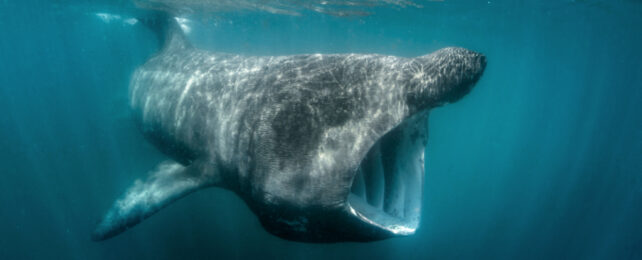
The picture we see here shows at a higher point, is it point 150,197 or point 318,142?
point 318,142

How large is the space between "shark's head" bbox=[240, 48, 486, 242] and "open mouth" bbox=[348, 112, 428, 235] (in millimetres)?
17

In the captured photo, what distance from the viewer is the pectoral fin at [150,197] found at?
4859 millimetres

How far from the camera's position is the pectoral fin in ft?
15.9

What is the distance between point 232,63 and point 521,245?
72.6 ft

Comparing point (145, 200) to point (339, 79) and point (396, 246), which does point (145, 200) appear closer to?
point (339, 79)

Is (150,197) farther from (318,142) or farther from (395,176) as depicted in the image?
(395,176)

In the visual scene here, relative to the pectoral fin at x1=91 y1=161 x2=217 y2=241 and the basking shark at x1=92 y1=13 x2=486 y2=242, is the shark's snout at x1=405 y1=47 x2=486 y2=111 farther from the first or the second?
the pectoral fin at x1=91 y1=161 x2=217 y2=241

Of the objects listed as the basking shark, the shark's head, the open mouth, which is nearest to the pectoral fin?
the basking shark

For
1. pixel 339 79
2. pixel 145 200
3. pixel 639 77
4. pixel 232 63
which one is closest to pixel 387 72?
pixel 339 79

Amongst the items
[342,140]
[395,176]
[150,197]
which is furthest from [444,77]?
[150,197]

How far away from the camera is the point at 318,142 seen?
138 inches

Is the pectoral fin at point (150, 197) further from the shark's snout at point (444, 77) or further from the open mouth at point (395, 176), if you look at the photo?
the shark's snout at point (444, 77)

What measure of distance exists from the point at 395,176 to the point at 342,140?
3.96 ft

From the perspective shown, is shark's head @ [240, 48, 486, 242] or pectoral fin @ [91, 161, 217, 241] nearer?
shark's head @ [240, 48, 486, 242]
